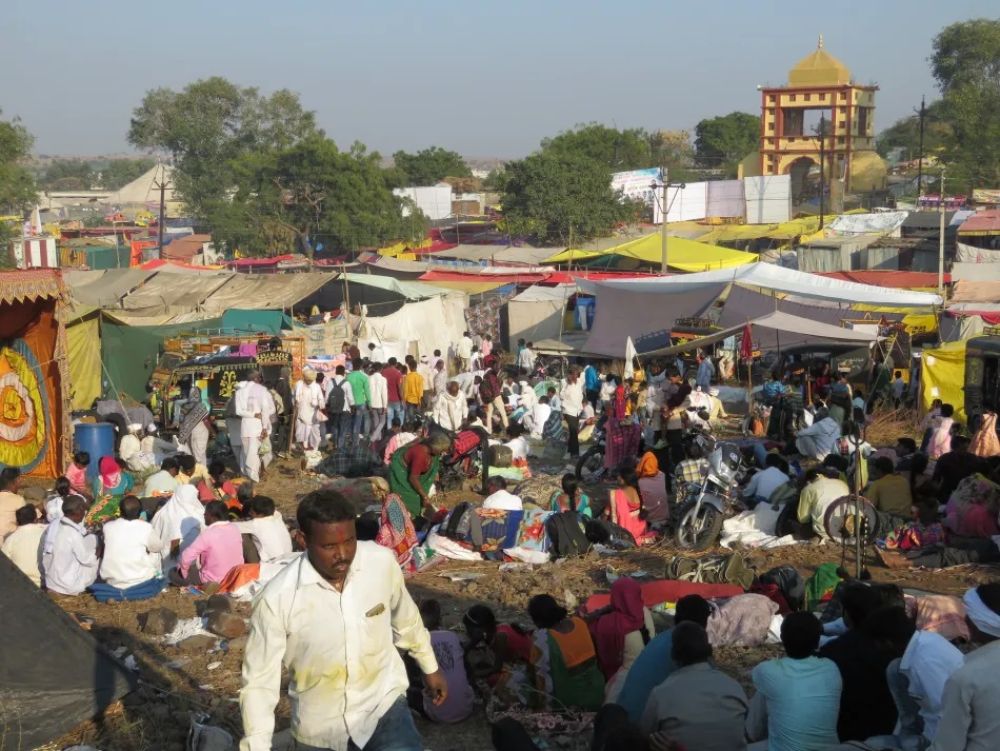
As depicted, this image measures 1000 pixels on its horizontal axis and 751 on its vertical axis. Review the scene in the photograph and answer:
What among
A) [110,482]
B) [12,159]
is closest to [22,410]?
[110,482]

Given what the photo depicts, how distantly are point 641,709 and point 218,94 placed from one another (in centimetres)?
6070

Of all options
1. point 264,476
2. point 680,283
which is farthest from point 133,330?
point 680,283

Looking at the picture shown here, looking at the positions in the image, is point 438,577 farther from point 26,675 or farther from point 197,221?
point 197,221

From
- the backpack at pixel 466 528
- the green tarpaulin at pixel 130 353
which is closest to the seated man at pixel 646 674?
the backpack at pixel 466 528

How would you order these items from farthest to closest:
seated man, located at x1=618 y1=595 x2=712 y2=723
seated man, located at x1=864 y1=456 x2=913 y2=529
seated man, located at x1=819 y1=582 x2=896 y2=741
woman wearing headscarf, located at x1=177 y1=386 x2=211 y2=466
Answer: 1. woman wearing headscarf, located at x1=177 y1=386 x2=211 y2=466
2. seated man, located at x1=864 y1=456 x2=913 y2=529
3. seated man, located at x1=618 y1=595 x2=712 y2=723
4. seated man, located at x1=819 y1=582 x2=896 y2=741

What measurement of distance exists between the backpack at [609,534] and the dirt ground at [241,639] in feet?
0.56

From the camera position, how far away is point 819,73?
6147 cm

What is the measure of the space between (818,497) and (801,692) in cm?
456

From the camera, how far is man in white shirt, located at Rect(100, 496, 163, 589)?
318 inches

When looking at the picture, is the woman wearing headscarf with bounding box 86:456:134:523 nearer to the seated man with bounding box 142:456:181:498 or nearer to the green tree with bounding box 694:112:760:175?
the seated man with bounding box 142:456:181:498

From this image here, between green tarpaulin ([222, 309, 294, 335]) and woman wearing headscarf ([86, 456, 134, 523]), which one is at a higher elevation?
green tarpaulin ([222, 309, 294, 335])

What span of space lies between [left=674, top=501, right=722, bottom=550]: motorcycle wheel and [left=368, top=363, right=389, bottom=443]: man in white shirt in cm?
488

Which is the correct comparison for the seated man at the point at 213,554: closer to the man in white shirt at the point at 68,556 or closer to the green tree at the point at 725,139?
the man in white shirt at the point at 68,556

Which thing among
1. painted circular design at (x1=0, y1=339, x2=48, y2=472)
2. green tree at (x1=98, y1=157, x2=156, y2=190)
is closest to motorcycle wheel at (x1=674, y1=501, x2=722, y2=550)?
painted circular design at (x1=0, y1=339, x2=48, y2=472)
